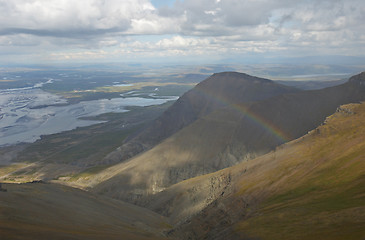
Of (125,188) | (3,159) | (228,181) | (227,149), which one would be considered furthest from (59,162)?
(228,181)

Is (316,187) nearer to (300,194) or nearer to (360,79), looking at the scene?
(300,194)

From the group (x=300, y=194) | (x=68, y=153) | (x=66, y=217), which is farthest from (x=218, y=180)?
(x=68, y=153)

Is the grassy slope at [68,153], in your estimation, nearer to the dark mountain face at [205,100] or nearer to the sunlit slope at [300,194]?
the dark mountain face at [205,100]

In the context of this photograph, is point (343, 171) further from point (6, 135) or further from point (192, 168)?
point (6, 135)

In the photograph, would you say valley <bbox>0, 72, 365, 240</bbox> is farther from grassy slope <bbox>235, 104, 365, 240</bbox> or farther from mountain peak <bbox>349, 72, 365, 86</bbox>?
mountain peak <bbox>349, 72, 365, 86</bbox>

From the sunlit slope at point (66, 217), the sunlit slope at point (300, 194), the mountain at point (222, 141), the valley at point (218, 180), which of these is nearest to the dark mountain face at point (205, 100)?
the valley at point (218, 180)

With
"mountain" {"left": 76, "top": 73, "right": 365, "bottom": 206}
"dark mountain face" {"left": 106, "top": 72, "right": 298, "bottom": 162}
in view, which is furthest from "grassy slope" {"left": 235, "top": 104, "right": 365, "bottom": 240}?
"dark mountain face" {"left": 106, "top": 72, "right": 298, "bottom": 162}
